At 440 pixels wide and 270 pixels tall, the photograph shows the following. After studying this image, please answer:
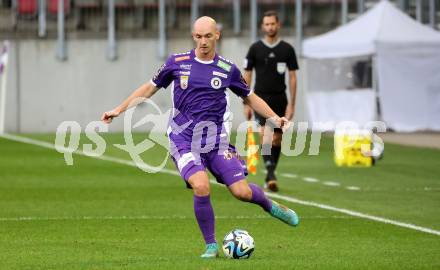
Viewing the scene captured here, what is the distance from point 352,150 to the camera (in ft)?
83.8

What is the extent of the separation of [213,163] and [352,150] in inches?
541

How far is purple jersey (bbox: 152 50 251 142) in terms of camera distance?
1200 centimetres

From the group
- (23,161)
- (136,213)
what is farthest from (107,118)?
(23,161)

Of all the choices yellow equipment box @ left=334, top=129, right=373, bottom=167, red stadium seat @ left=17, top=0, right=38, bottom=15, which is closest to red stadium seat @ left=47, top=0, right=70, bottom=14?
red stadium seat @ left=17, top=0, right=38, bottom=15

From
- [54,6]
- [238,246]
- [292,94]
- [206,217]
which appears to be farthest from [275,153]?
[54,6]

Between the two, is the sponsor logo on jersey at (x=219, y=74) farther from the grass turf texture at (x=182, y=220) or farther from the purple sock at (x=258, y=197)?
the grass turf texture at (x=182, y=220)

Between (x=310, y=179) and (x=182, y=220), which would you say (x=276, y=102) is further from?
(x=182, y=220)

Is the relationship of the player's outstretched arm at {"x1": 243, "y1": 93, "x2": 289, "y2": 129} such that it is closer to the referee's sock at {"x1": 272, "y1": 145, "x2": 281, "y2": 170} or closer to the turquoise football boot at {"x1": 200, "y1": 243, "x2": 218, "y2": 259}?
the turquoise football boot at {"x1": 200, "y1": 243, "x2": 218, "y2": 259}

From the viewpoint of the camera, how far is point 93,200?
1816 centimetres

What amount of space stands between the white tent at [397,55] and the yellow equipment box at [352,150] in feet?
24.0

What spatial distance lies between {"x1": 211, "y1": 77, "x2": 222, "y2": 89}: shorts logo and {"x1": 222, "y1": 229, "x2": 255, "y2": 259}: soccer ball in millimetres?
1273

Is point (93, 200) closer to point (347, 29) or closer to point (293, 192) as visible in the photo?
point (293, 192)

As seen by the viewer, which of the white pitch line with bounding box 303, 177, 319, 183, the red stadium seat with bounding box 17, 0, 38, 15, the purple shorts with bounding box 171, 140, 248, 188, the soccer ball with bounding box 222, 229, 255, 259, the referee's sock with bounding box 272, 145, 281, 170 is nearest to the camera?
the soccer ball with bounding box 222, 229, 255, 259

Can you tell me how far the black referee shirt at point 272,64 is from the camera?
1964 centimetres
